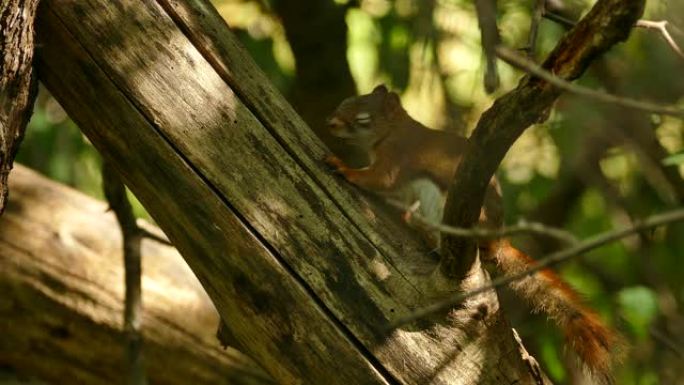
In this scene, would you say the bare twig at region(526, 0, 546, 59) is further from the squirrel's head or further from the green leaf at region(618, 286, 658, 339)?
the squirrel's head

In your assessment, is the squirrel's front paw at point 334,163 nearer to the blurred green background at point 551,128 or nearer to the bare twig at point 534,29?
the blurred green background at point 551,128

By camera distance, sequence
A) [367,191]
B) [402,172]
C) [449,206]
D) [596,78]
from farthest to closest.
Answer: [596,78], [402,172], [367,191], [449,206]

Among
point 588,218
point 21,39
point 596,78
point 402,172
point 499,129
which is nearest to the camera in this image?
point 499,129

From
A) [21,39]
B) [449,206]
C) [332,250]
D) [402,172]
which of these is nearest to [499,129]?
[449,206]

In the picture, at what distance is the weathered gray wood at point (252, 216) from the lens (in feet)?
9.71

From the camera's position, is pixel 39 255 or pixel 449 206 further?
pixel 39 255

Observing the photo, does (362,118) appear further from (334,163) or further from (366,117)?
(334,163)

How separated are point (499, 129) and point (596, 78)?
2.41 m

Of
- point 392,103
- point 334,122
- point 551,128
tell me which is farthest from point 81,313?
point 551,128

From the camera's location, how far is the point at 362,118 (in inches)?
168

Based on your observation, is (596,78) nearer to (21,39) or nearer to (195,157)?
(195,157)

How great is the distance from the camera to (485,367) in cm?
303

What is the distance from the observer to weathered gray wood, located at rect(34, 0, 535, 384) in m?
2.96

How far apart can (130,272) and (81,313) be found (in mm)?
555
